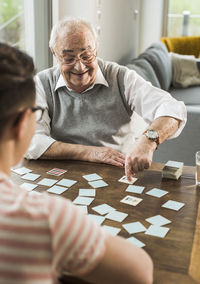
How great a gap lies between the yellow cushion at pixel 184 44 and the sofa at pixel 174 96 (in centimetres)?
69

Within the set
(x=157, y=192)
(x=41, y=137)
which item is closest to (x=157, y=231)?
(x=157, y=192)

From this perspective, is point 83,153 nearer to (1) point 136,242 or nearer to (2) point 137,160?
(2) point 137,160

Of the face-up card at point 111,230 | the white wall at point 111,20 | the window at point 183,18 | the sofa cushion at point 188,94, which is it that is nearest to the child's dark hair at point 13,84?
the face-up card at point 111,230

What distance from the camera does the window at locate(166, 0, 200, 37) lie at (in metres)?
6.50

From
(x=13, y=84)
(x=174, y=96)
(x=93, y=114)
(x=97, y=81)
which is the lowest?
(x=174, y=96)

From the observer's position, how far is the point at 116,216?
1.38 meters

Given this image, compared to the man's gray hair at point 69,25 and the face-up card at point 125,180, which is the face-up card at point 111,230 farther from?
the man's gray hair at point 69,25

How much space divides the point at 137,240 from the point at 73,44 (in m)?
1.15

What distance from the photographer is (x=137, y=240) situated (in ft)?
4.06

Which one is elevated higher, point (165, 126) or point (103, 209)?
point (165, 126)

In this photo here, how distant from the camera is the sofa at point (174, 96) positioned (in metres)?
3.61

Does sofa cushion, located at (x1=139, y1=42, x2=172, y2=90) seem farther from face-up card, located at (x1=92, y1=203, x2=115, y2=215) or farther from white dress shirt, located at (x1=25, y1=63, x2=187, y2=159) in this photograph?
face-up card, located at (x1=92, y1=203, x2=115, y2=215)

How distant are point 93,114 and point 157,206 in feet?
2.83

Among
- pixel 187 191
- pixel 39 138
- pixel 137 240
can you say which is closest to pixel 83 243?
pixel 137 240
